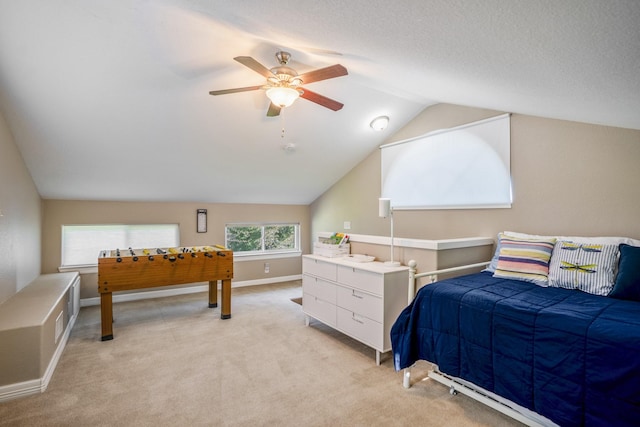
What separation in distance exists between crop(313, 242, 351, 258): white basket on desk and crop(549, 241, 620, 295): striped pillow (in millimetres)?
1834

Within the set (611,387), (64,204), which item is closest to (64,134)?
(64,204)

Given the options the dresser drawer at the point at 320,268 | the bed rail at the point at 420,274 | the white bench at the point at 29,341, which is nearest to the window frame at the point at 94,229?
the white bench at the point at 29,341

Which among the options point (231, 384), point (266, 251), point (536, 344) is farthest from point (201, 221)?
point (536, 344)

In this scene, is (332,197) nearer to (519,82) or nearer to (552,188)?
(552,188)

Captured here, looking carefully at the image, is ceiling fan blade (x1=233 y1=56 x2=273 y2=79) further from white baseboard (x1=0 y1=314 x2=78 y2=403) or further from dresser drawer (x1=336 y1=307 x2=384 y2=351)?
white baseboard (x1=0 y1=314 x2=78 y2=403)

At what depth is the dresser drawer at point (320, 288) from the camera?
10.5 ft

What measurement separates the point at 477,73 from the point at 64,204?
505 cm

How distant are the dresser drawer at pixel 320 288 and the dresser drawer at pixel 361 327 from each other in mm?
167

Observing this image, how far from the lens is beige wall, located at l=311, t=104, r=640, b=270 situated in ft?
8.39

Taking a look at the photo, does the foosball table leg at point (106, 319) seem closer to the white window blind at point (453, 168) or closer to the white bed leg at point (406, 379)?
the white bed leg at point (406, 379)

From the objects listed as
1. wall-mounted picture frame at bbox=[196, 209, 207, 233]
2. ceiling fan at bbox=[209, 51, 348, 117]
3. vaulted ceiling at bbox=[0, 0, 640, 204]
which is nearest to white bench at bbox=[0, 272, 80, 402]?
vaulted ceiling at bbox=[0, 0, 640, 204]

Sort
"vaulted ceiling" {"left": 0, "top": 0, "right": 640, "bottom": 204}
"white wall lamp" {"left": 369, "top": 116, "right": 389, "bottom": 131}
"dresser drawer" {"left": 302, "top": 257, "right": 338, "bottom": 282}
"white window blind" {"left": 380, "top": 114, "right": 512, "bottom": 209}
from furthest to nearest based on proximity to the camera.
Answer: "white wall lamp" {"left": 369, "top": 116, "right": 389, "bottom": 131} < "white window blind" {"left": 380, "top": 114, "right": 512, "bottom": 209} < "dresser drawer" {"left": 302, "top": 257, "right": 338, "bottom": 282} < "vaulted ceiling" {"left": 0, "top": 0, "right": 640, "bottom": 204}

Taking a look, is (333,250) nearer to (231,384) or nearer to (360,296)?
(360,296)

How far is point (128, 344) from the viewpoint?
10.3 ft
